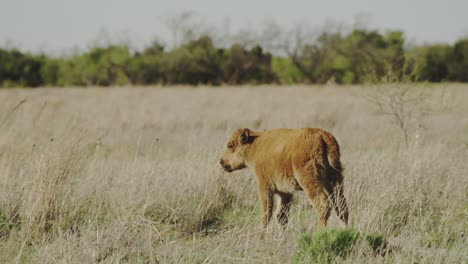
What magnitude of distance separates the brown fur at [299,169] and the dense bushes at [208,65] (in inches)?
1481

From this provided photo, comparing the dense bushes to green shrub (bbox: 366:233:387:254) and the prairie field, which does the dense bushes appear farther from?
green shrub (bbox: 366:233:387:254)

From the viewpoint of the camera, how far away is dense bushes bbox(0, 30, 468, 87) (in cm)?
4775

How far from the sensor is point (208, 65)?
4853cm

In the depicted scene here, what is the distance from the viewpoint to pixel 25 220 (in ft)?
20.3

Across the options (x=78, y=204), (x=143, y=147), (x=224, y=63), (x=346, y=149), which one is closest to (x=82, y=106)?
(x=143, y=147)

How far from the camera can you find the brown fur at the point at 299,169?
5793 mm

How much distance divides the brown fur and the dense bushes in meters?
37.6

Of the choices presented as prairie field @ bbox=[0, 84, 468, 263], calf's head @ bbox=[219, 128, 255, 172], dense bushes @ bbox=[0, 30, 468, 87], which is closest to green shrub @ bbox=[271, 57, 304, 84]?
dense bushes @ bbox=[0, 30, 468, 87]

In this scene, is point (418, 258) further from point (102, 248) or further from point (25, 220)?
point (25, 220)

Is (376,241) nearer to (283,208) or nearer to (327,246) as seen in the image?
(327,246)

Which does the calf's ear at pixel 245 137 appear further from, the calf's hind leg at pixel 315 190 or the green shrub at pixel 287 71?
the green shrub at pixel 287 71

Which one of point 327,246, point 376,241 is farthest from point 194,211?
point 376,241

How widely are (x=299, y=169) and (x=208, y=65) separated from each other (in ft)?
142

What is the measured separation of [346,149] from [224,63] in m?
38.6
